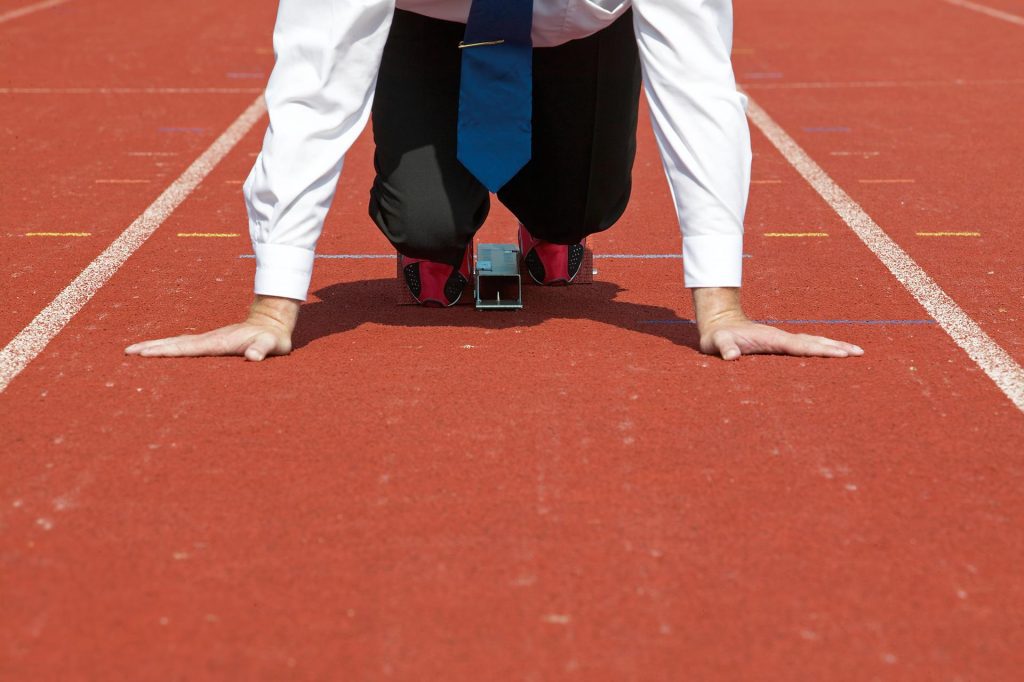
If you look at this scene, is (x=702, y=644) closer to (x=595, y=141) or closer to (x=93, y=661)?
(x=93, y=661)

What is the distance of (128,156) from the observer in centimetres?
668

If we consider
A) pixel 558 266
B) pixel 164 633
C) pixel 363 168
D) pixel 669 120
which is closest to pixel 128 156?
pixel 363 168

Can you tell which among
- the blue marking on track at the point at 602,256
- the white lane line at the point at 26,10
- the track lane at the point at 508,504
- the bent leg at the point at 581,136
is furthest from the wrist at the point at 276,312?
the white lane line at the point at 26,10

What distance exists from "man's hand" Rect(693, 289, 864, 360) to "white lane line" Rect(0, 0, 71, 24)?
30.1ft

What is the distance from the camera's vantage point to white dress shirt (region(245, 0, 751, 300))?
3539mm

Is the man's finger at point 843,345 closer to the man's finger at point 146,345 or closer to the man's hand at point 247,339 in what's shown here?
the man's hand at point 247,339

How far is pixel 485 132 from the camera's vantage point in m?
3.89

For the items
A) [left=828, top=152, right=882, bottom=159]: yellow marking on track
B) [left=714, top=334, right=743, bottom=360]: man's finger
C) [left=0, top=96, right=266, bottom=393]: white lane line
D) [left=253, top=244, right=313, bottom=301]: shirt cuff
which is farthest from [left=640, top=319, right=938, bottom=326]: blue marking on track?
[left=828, top=152, right=882, bottom=159]: yellow marking on track

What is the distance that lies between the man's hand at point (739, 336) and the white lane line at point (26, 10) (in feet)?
30.1

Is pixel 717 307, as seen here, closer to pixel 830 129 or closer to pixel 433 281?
pixel 433 281

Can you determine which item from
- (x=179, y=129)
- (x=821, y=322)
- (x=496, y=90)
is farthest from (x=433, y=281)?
(x=179, y=129)

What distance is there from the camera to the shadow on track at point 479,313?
411cm

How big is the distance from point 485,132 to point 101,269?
1574 mm

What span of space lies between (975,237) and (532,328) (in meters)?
1.96
